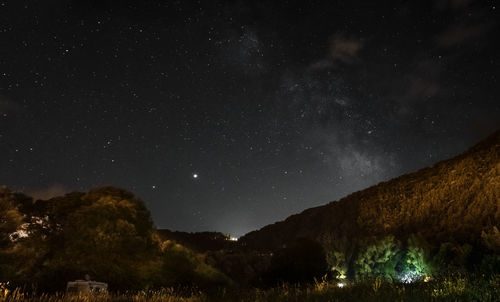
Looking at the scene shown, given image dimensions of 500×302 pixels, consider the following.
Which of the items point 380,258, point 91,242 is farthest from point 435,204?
point 91,242

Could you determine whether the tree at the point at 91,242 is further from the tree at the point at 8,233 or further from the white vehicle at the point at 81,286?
the white vehicle at the point at 81,286

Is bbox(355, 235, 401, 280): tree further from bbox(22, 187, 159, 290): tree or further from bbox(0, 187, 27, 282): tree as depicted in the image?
bbox(0, 187, 27, 282): tree

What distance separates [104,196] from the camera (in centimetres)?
2277

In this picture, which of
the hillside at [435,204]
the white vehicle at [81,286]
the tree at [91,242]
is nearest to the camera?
the white vehicle at [81,286]

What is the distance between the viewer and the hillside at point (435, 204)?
26516 mm

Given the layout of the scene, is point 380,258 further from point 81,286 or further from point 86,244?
point 81,286

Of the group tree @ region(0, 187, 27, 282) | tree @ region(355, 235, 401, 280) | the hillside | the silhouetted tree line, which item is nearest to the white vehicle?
the silhouetted tree line

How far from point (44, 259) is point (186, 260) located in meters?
7.42

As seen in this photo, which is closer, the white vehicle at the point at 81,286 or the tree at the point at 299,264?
the white vehicle at the point at 81,286

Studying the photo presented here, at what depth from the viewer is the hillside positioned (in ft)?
87.0

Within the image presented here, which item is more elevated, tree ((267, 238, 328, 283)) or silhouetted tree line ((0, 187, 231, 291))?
silhouetted tree line ((0, 187, 231, 291))

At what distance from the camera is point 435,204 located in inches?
1227

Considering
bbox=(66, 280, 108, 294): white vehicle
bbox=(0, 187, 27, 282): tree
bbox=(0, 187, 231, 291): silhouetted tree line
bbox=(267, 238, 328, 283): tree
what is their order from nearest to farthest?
bbox=(66, 280, 108, 294): white vehicle
bbox=(0, 187, 27, 282): tree
bbox=(0, 187, 231, 291): silhouetted tree line
bbox=(267, 238, 328, 283): tree

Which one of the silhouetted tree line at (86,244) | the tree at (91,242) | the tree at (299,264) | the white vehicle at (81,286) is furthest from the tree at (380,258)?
the white vehicle at (81,286)
